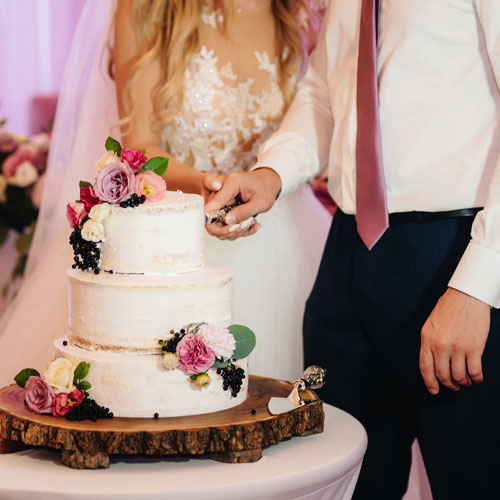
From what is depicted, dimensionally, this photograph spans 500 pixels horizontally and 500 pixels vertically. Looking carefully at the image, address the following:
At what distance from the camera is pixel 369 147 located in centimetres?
176

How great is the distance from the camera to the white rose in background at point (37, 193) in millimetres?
3629

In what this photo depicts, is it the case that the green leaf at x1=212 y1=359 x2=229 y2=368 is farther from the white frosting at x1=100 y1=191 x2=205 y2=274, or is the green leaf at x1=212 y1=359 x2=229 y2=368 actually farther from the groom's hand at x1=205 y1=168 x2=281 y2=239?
the groom's hand at x1=205 y1=168 x2=281 y2=239

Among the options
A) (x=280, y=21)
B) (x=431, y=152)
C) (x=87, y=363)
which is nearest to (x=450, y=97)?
(x=431, y=152)

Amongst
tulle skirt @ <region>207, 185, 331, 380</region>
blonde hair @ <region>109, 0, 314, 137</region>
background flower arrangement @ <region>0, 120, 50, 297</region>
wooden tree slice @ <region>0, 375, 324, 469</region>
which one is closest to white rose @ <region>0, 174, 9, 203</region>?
background flower arrangement @ <region>0, 120, 50, 297</region>

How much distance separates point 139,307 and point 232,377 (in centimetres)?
24

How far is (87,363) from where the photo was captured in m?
1.56

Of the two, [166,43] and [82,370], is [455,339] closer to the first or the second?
[82,370]

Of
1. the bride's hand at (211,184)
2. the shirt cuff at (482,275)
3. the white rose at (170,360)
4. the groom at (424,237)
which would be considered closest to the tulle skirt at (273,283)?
the bride's hand at (211,184)

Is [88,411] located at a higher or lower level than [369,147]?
lower

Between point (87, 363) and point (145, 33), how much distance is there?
1.28 metres

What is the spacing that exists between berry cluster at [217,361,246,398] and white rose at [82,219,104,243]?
0.36m

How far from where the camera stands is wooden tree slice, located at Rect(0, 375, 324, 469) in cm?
142

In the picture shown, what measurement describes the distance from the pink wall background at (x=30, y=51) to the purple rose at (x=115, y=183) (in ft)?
13.5

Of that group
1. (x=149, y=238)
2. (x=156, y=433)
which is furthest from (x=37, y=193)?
(x=156, y=433)
